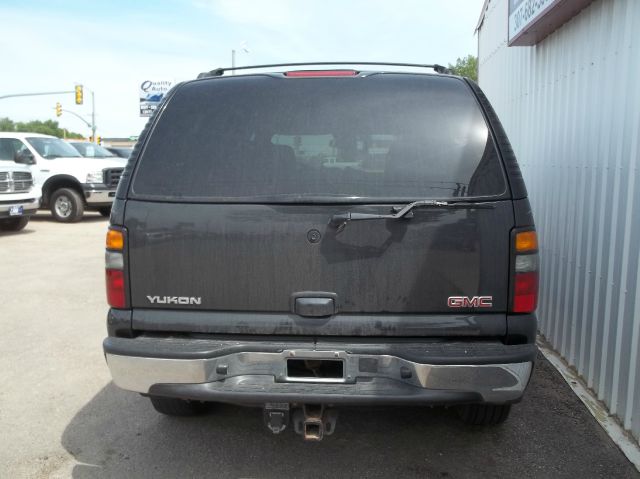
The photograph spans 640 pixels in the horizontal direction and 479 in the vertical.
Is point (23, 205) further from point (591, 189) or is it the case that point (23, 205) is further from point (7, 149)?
point (591, 189)

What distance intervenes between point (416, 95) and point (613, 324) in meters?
2.09

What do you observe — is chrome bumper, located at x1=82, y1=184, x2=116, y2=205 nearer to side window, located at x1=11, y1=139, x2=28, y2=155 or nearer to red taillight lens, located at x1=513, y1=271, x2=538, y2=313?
side window, located at x1=11, y1=139, x2=28, y2=155

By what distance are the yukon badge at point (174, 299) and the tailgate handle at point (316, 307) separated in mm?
481

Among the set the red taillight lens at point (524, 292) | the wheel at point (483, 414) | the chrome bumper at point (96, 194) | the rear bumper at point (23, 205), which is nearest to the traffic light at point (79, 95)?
the chrome bumper at point (96, 194)

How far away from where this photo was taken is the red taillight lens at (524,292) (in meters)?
2.71

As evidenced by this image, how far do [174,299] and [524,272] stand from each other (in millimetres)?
1602

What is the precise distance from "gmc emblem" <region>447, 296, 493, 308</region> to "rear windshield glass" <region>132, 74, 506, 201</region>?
463 mm

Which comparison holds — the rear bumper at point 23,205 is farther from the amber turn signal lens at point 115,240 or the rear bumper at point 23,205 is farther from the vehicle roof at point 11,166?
the amber turn signal lens at point 115,240

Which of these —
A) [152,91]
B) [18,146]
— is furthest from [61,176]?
[152,91]

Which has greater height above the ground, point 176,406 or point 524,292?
point 524,292

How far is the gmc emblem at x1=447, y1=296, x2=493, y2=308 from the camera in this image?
8.90ft

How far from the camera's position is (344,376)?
2.65 metres

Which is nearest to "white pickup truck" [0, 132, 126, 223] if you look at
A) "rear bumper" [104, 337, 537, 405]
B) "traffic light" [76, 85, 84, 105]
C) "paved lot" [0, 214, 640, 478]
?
"paved lot" [0, 214, 640, 478]

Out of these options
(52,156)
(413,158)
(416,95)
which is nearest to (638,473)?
(413,158)
